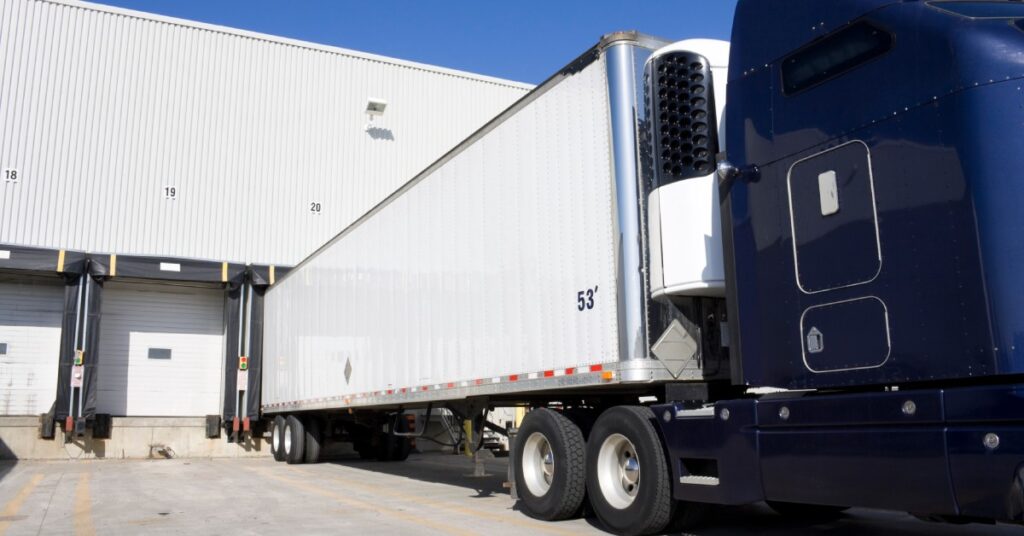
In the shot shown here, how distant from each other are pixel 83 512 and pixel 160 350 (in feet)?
44.6

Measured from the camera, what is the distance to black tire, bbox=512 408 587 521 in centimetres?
771

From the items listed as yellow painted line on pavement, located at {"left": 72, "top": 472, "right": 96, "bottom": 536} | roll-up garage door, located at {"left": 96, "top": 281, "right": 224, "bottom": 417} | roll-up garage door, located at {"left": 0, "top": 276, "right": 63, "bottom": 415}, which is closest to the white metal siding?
yellow painted line on pavement, located at {"left": 72, "top": 472, "right": 96, "bottom": 536}

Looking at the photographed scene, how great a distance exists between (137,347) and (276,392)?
5.31 m

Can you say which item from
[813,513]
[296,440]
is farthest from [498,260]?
[296,440]

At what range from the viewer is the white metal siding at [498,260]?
774 centimetres

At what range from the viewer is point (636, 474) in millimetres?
7125

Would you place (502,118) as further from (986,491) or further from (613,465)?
(986,491)

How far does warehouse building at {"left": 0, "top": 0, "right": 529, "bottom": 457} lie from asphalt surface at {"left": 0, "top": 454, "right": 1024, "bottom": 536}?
5560mm

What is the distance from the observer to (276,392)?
19609 millimetres

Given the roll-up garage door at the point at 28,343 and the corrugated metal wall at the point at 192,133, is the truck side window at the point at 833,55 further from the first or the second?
the roll-up garage door at the point at 28,343

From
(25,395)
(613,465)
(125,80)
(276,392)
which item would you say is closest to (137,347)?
(25,395)

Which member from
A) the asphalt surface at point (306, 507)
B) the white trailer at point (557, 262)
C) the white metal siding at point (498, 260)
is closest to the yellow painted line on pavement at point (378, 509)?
the asphalt surface at point (306, 507)

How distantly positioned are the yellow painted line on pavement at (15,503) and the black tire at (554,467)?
5.08 m

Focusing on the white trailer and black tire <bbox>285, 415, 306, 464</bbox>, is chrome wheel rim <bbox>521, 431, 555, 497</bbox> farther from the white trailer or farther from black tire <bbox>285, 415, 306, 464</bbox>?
black tire <bbox>285, 415, 306, 464</bbox>
